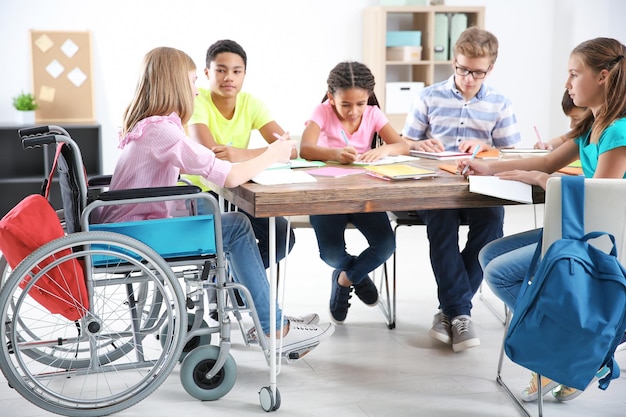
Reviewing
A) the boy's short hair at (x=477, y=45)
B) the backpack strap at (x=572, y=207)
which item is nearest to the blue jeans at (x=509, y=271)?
the backpack strap at (x=572, y=207)

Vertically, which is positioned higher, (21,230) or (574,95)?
(574,95)

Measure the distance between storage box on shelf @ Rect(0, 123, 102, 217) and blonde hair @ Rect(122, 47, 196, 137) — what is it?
286cm

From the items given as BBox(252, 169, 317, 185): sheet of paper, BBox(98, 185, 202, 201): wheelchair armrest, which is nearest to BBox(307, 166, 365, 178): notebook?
BBox(252, 169, 317, 185): sheet of paper

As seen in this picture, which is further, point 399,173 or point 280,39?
point 280,39

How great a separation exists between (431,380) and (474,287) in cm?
56

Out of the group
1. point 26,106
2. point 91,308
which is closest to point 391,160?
point 91,308

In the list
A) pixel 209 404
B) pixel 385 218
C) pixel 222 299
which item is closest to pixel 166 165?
pixel 222 299

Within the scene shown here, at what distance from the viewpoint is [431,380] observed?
2391 mm

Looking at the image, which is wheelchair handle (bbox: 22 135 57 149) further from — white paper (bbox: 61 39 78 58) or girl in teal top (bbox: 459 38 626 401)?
white paper (bbox: 61 39 78 58)

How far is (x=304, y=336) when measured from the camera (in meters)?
2.35

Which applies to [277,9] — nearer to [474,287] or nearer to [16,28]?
[16,28]

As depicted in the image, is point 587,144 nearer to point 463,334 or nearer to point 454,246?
point 454,246

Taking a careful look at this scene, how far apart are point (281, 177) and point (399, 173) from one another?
335 mm

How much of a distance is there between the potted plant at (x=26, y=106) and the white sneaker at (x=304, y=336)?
324 cm
